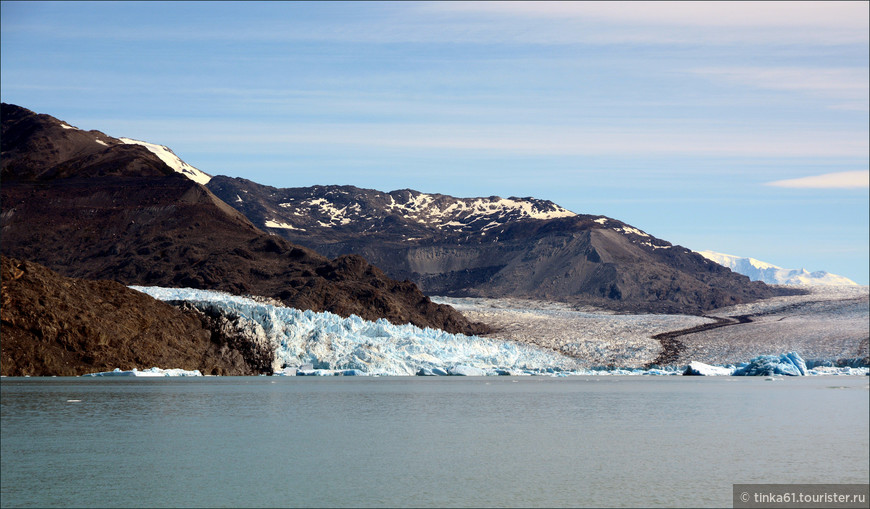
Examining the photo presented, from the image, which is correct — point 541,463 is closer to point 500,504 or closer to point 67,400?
point 500,504

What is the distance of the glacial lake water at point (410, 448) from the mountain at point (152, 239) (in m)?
56.4

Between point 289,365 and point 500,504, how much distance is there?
4981 cm

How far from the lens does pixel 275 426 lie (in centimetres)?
2856

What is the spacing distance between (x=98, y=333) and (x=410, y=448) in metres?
38.5

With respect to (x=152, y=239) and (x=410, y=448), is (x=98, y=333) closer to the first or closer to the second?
(x=410, y=448)

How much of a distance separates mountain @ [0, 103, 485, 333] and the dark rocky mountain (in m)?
26.4

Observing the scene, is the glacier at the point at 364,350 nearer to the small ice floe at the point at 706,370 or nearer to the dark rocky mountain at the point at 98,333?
the small ice floe at the point at 706,370

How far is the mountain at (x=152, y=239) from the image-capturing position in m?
101

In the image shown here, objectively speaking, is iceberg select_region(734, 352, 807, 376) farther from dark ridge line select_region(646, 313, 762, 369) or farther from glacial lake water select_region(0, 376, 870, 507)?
glacial lake water select_region(0, 376, 870, 507)

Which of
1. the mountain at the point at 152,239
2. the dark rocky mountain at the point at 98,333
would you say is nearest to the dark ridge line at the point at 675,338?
the mountain at the point at 152,239

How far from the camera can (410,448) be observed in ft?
78.2

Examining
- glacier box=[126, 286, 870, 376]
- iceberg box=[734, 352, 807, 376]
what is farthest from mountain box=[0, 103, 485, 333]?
iceberg box=[734, 352, 807, 376]

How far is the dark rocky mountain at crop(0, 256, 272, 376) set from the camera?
52156 millimetres

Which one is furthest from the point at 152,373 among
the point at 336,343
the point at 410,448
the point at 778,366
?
the point at 778,366
